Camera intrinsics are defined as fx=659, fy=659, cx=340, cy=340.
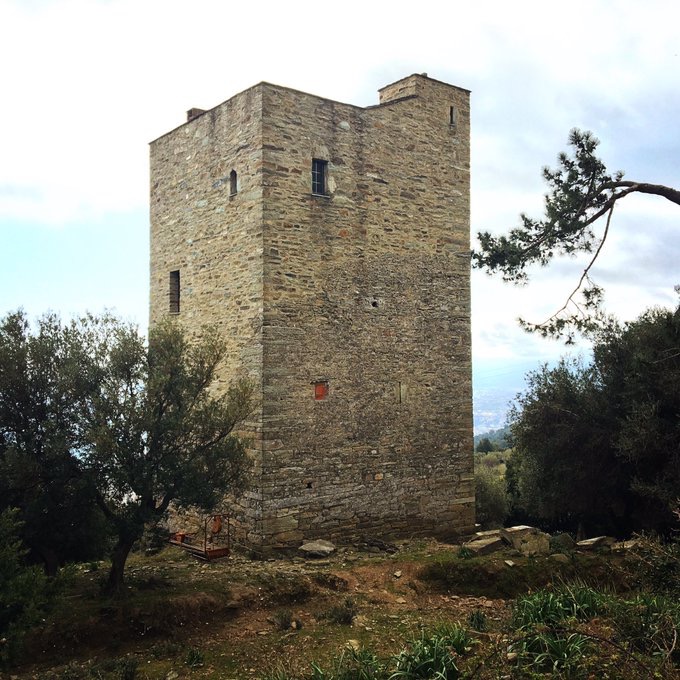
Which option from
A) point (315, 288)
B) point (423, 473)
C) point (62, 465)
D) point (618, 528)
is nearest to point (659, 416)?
point (618, 528)

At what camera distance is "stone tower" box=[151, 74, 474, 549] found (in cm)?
1393

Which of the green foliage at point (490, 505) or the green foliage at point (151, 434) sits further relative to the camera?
the green foliage at point (490, 505)

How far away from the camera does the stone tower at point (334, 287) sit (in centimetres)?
1393

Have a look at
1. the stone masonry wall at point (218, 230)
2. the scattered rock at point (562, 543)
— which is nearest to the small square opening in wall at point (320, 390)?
the stone masonry wall at point (218, 230)

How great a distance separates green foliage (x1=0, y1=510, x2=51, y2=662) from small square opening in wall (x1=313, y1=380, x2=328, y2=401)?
693cm

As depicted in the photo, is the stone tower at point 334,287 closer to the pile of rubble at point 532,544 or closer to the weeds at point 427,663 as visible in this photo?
the pile of rubble at point 532,544

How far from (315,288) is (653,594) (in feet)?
28.4

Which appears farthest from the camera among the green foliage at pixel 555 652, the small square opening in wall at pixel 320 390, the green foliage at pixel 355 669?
the small square opening in wall at pixel 320 390

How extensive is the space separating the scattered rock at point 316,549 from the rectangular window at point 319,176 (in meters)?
7.62

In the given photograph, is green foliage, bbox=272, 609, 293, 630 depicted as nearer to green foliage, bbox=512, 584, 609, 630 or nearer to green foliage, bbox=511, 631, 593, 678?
green foliage, bbox=512, 584, 609, 630

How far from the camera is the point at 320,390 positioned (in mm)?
14453

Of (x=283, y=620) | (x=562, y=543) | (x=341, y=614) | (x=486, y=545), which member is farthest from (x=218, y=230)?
(x=562, y=543)

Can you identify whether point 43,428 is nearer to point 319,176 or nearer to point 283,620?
point 283,620

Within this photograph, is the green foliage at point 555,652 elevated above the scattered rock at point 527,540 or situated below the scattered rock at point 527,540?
above
